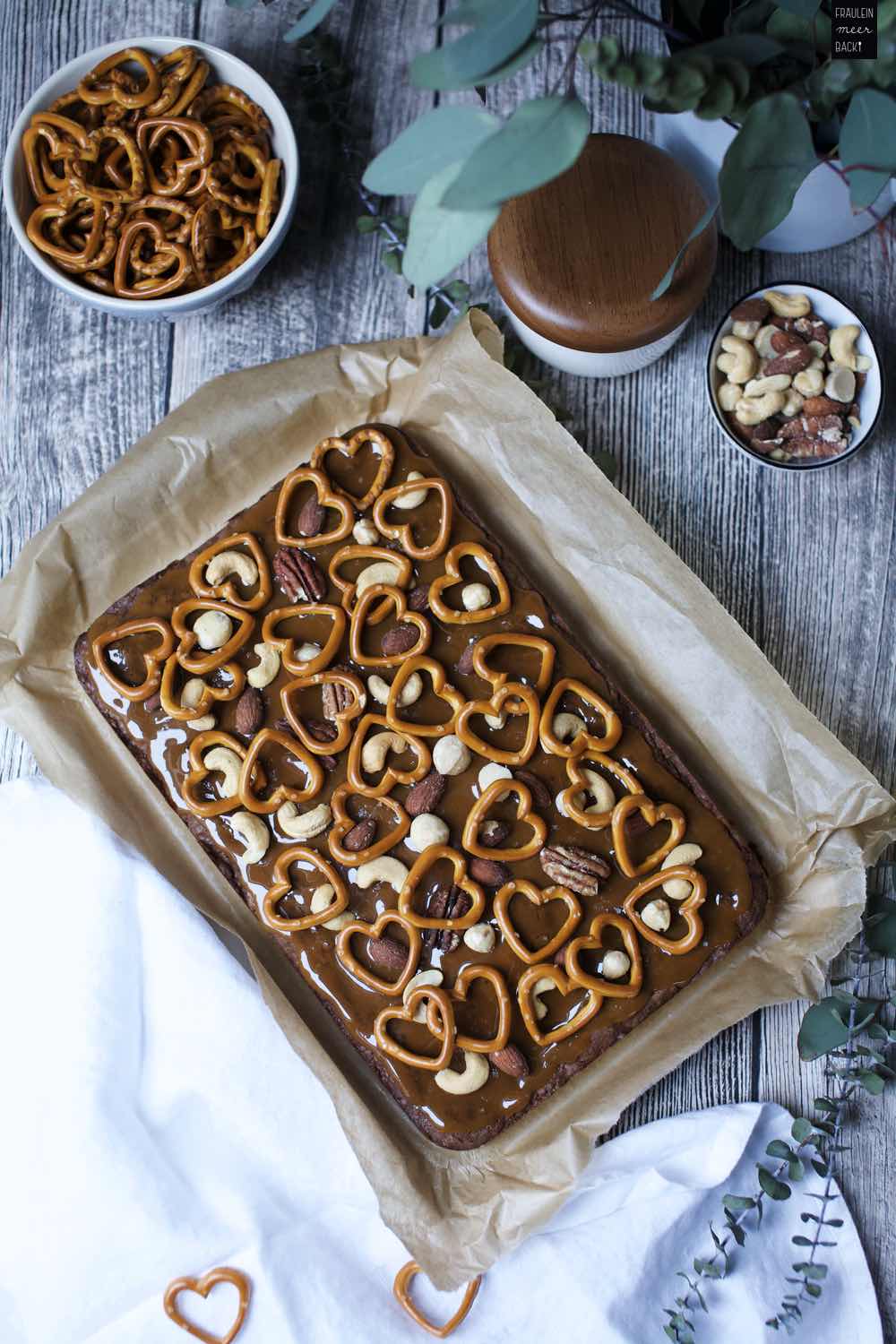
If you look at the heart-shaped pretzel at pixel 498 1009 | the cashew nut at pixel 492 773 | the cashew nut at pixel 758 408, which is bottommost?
the heart-shaped pretzel at pixel 498 1009

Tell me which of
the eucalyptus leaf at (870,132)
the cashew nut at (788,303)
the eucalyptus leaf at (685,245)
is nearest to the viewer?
the eucalyptus leaf at (870,132)

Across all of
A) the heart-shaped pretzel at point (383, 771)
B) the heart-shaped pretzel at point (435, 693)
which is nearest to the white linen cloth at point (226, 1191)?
the heart-shaped pretzel at point (383, 771)

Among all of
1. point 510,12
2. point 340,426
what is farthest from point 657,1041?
point 510,12

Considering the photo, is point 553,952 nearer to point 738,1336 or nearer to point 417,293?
point 738,1336

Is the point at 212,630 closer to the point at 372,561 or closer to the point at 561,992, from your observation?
the point at 372,561

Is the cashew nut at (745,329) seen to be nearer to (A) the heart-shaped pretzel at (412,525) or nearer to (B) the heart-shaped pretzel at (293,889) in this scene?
(A) the heart-shaped pretzel at (412,525)

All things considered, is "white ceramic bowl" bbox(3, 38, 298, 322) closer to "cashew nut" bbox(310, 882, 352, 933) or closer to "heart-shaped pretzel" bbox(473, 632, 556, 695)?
"heart-shaped pretzel" bbox(473, 632, 556, 695)

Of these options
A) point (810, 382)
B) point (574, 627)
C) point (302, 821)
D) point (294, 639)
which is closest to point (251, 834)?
point (302, 821)
